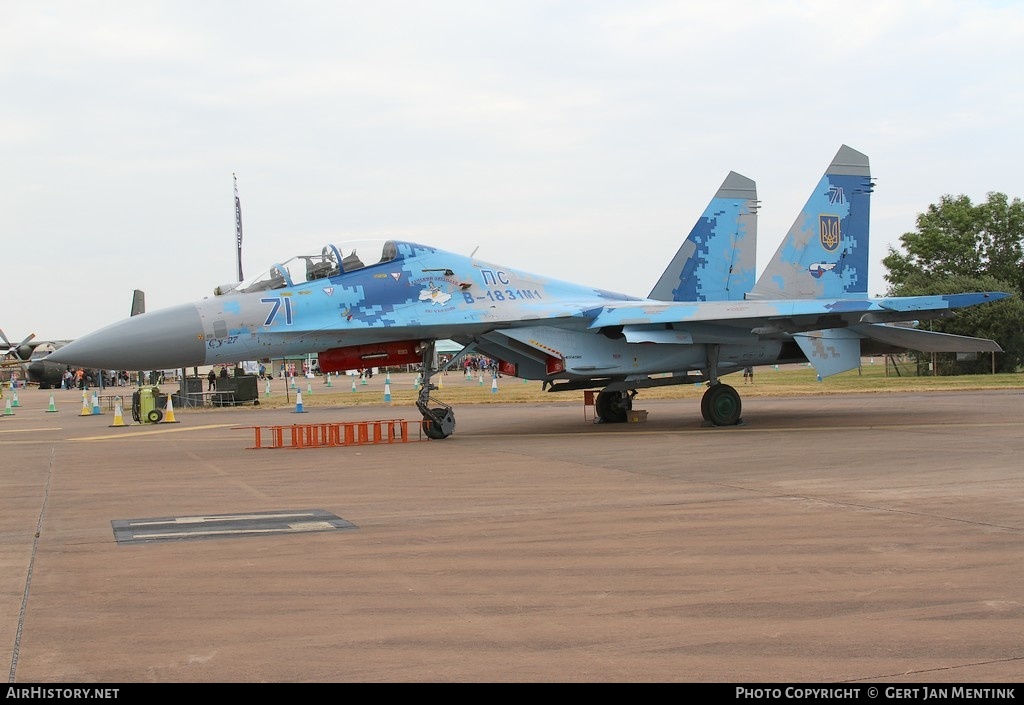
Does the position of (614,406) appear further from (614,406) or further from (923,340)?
(923,340)

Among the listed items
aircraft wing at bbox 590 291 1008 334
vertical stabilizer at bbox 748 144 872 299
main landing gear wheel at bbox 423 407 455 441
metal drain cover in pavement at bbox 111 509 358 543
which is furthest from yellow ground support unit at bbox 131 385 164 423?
metal drain cover in pavement at bbox 111 509 358 543

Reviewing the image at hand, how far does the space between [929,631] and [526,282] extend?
509 inches

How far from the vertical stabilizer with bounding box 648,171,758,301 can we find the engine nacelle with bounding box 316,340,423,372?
618 centimetres

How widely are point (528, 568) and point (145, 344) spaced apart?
9358 mm

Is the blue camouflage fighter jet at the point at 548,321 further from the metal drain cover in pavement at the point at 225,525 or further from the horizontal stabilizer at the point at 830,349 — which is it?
the metal drain cover in pavement at the point at 225,525

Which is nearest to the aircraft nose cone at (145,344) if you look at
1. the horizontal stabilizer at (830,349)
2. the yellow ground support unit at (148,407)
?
the horizontal stabilizer at (830,349)

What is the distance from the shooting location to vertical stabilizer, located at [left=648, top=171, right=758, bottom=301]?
19.7 m

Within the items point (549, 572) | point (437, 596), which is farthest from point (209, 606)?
point (549, 572)

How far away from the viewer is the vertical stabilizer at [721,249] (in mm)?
19672

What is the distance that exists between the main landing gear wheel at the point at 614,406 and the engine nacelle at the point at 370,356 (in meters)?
4.29

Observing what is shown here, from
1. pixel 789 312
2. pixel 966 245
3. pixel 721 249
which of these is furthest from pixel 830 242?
pixel 966 245

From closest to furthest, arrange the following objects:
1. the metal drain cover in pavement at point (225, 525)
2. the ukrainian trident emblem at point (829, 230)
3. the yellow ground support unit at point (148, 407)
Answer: the metal drain cover in pavement at point (225, 525) < the ukrainian trident emblem at point (829, 230) < the yellow ground support unit at point (148, 407)

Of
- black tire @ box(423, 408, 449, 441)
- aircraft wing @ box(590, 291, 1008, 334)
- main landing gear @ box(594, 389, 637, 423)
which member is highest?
aircraft wing @ box(590, 291, 1008, 334)

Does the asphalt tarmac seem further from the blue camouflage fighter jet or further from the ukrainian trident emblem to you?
the ukrainian trident emblem
